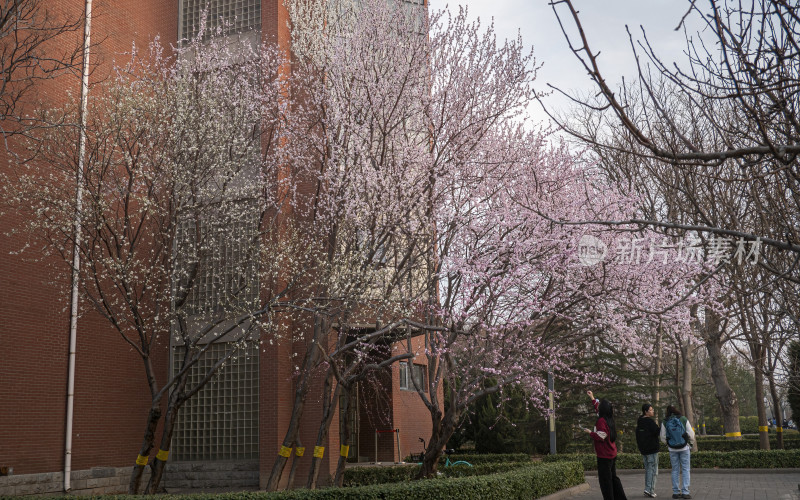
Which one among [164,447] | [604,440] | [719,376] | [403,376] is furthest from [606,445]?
[719,376]

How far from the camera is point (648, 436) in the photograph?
1294 centimetres

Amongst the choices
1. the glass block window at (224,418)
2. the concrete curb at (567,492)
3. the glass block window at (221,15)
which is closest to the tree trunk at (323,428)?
the glass block window at (224,418)

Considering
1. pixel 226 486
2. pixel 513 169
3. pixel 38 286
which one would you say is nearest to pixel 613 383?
pixel 513 169

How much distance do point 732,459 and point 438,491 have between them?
1313 centimetres

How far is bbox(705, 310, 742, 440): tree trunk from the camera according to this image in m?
21.4

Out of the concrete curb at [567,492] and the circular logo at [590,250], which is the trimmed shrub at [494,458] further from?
the circular logo at [590,250]

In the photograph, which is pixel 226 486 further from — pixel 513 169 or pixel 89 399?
pixel 513 169

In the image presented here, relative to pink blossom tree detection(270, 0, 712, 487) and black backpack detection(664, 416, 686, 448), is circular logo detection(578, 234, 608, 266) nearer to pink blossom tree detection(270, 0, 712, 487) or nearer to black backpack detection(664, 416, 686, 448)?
pink blossom tree detection(270, 0, 712, 487)

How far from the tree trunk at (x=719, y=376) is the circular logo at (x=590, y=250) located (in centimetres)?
776

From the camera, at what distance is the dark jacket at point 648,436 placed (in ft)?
42.3

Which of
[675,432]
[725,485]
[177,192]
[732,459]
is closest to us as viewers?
[675,432]

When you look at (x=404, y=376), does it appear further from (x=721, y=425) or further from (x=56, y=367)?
(x=721, y=425)

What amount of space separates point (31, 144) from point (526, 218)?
34.8 feet

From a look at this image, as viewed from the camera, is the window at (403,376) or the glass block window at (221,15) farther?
the window at (403,376)
